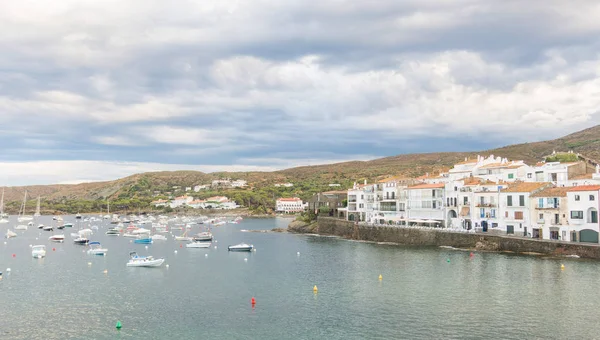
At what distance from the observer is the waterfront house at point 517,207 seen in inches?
3206

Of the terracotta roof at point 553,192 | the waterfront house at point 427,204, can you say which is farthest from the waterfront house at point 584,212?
the waterfront house at point 427,204

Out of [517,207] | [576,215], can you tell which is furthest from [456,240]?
[576,215]

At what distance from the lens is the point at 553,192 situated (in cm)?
7781

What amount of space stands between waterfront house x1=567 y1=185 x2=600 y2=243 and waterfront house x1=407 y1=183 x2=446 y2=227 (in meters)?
26.0

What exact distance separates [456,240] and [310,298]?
44.5m

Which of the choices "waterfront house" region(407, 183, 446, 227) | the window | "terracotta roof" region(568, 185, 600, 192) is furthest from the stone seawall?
"terracotta roof" region(568, 185, 600, 192)

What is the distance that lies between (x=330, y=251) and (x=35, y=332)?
2226 inches

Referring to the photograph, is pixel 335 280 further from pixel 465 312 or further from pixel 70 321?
pixel 70 321

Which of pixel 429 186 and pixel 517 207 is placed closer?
pixel 517 207

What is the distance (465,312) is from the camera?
146 ft

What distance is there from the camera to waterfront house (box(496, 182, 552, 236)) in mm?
81438

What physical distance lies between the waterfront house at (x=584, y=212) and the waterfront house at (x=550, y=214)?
2.89ft

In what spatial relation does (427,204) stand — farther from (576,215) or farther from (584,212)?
(584,212)

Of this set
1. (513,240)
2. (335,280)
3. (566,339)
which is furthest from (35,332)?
(513,240)
